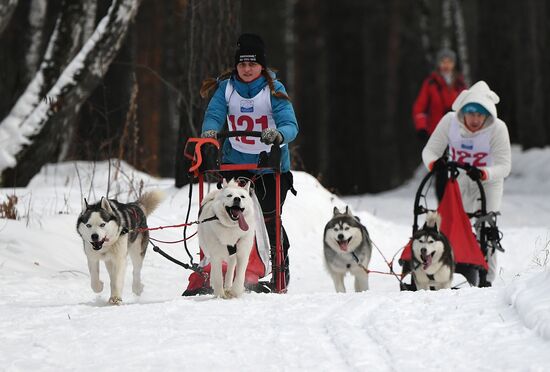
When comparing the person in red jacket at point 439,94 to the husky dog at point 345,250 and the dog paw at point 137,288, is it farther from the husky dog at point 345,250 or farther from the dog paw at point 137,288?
the dog paw at point 137,288

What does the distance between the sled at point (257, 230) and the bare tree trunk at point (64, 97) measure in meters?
3.89

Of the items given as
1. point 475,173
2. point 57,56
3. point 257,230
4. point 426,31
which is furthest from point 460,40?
point 257,230

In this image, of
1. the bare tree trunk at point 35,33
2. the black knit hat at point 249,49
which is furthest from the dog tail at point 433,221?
the bare tree trunk at point 35,33

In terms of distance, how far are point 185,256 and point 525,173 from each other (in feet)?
33.3

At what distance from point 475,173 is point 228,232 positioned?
8.66 ft

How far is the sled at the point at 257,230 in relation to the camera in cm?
604

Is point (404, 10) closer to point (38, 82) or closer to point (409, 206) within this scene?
point (409, 206)

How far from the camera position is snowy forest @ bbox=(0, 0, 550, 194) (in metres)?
9.95

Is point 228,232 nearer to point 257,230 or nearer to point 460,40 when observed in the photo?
point 257,230

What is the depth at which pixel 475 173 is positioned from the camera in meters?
7.53

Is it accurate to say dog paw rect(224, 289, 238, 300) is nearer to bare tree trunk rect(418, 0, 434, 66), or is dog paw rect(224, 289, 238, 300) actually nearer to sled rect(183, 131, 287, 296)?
sled rect(183, 131, 287, 296)

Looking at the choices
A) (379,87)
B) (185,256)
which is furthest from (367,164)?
(185,256)

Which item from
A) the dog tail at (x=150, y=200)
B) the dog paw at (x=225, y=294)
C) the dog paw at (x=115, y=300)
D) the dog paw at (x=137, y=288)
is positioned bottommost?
the dog paw at (x=137, y=288)

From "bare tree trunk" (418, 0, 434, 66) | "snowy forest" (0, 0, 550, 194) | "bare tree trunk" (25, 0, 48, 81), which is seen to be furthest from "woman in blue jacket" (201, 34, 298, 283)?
"bare tree trunk" (418, 0, 434, 66)
